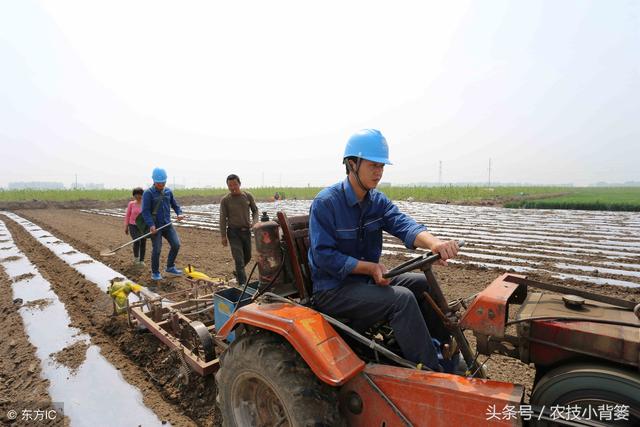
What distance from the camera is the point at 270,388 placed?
6.93 feet

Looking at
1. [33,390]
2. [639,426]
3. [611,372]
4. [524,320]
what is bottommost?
[33,390]

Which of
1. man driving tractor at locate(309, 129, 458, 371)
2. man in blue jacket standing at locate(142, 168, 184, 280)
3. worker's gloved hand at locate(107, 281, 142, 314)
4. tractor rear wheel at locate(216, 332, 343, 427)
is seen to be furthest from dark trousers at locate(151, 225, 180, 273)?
man driving tractor at locate(309, 129, 458, 371)

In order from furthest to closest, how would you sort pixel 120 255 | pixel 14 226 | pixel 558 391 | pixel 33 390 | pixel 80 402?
pixel 14 226, pixel 120 255, pixel 33 390, pixel 80 402, pixel 558 391

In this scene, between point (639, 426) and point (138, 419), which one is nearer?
point (639, 426)

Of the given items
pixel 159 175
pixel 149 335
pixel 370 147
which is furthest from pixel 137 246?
pixel 370 147

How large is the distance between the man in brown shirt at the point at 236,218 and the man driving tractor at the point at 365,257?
3.64 metres

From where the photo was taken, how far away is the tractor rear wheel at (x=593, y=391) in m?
1.46

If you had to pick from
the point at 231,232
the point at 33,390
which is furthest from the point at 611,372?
the point at 231,232

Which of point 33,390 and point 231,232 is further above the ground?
point 231,232

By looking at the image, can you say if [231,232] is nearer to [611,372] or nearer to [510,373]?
[510,373]

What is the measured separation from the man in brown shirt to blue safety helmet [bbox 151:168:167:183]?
1.45 metres

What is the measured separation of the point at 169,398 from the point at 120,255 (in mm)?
6640

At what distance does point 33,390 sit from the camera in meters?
3.18

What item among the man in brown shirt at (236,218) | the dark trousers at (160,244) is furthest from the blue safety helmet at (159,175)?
the man in brown shirt at (236,218)
